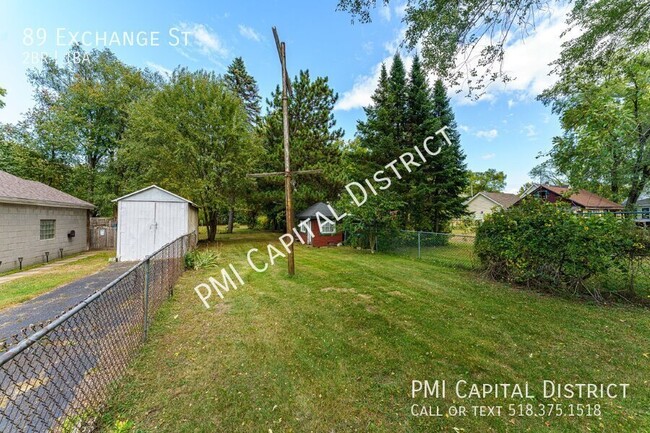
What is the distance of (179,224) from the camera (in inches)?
383

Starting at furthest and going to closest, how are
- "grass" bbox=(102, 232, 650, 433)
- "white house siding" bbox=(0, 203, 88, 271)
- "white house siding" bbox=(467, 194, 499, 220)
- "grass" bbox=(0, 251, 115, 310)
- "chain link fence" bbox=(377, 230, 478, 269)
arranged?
"white house siding" bbox=(467, 194, 499, 220) < "chain link fence" bbox=(377, 230, 478, 269) < "white house siding" bbox=(0, 203, 88, 271) < "grass" bbox=(0, 251, 115, 310) < "grass" bbox=(102, 232, 650, 433)

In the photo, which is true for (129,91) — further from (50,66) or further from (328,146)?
(328,146)

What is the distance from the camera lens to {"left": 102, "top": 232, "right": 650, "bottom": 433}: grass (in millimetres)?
2188

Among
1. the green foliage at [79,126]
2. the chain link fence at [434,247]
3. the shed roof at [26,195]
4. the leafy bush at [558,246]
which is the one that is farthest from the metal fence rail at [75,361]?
the green foliage at [79,126]

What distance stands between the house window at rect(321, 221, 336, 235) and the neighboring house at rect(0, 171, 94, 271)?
11.6 m

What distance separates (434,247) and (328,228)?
6.16 m

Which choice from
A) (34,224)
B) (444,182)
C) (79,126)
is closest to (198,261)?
(34,224)

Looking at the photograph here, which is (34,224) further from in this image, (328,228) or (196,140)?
(328,228)

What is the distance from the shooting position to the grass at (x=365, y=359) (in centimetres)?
219

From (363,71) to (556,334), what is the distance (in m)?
13.1

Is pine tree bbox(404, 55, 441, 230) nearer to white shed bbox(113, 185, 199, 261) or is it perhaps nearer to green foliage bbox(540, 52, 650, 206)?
green foliage bbox(540, 52, 650, 206)

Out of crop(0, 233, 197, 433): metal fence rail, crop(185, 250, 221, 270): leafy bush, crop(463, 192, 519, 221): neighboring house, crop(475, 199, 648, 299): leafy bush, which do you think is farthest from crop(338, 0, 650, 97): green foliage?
crop(463, 192, 519, 221): neighboring house

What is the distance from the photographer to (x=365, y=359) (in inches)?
121

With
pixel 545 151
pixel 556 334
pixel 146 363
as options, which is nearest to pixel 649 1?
pixel 556 334
